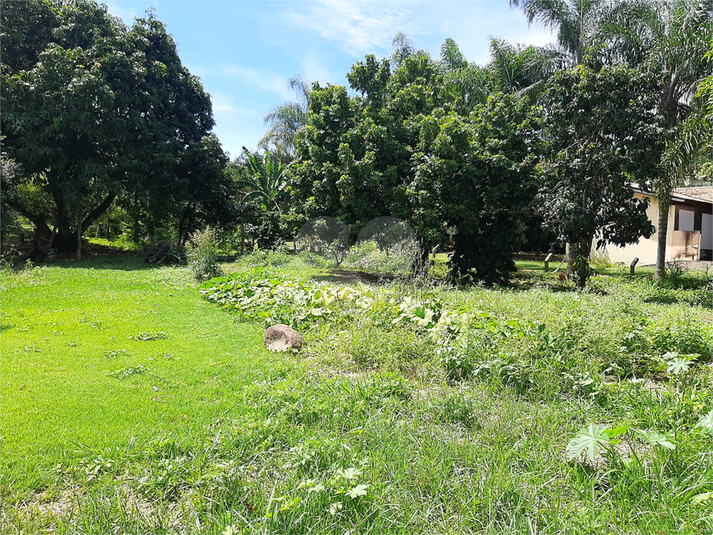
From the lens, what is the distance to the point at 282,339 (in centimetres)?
578

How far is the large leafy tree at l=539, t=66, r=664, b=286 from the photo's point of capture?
10555 millimetres

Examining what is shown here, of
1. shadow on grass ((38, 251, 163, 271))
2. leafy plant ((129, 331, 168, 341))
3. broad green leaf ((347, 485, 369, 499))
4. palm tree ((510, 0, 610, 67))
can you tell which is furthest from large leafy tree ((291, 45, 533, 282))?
broad green leaf ((347, 485, 369, 499))

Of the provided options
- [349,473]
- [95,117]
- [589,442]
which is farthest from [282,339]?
[95,117]

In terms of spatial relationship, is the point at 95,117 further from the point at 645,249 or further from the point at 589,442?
the point at 645,249

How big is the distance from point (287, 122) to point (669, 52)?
20172 millimetres

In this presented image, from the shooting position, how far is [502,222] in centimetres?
1339

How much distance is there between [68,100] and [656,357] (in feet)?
62.6

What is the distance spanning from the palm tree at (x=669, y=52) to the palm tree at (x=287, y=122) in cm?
1685

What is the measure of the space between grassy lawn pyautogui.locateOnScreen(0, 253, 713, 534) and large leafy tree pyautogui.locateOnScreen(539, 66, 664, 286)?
5.36 metres

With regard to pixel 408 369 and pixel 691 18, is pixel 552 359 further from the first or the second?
pixel 691 18

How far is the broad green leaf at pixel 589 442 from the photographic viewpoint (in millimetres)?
2471

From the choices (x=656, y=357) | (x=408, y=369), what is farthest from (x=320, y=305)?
(x=656, y=357)

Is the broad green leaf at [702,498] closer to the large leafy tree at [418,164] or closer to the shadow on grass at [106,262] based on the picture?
the large leafy tree at [418,164]

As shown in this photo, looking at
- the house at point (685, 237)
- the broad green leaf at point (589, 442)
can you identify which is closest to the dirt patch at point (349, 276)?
the broad green leaf at point (589, 442)
